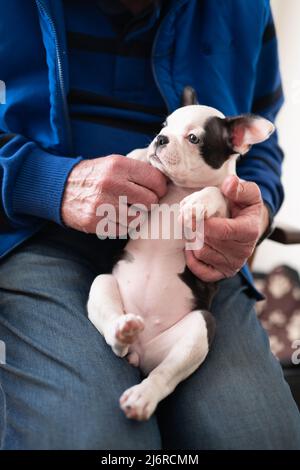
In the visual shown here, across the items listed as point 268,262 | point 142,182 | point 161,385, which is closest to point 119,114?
point 142,182

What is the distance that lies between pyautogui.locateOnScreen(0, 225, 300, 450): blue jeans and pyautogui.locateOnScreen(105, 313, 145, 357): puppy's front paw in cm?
4

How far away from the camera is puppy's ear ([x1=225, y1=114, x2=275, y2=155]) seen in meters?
0.84

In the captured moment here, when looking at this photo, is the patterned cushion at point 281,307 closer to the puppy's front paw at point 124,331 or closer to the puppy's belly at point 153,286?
the puppy's belly at point 153,286

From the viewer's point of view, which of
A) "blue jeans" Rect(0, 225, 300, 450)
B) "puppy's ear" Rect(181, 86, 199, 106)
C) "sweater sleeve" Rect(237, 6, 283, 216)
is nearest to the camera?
"blue jeans" Rect(0, 225, 300, 450)

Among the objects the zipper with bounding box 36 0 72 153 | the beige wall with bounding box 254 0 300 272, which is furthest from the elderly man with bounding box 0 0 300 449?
the beige wall with bounding box 254 0 300 272

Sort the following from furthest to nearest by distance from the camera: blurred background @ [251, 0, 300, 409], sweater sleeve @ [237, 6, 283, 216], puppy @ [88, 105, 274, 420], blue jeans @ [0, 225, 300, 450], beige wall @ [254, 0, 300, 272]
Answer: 1. beige wall @ [254, 0, 300, 272]
2. blurred background @ [251, 0, 300, 409]
3. sweater sleeve @ [237, 6, 283, 216]
4. puppy @ [88, 105, 274, 420]
5. blue jeans @ [0, 225, 300, 450]

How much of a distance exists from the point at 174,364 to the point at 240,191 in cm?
32

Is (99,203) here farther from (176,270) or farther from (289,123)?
(289,123)

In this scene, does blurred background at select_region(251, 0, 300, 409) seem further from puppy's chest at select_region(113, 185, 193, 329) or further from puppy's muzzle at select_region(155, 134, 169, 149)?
puppy's muzzle at select_region(155, 134, 169, 149)

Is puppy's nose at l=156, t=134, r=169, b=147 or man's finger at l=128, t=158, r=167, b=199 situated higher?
puppy's nose at l=156, t=134, r=169, b=147

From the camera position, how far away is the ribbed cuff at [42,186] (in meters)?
0.87

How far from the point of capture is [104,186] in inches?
32.9

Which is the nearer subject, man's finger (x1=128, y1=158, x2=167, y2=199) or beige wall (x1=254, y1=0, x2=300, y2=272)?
man's finger (x1=128, y1=158, x2=167, y2=199)

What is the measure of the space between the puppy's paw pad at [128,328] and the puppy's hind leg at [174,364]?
0.24 feet
